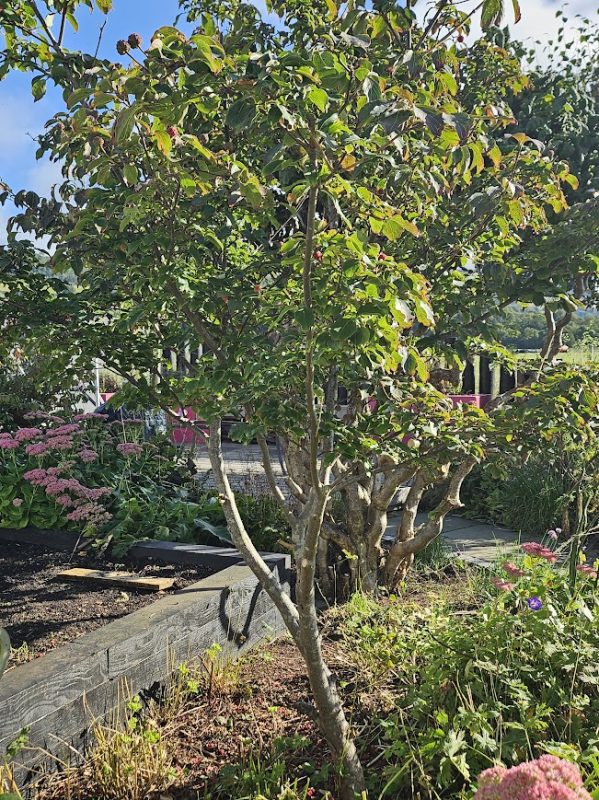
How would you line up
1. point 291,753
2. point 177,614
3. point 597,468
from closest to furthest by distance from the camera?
1. point 291,753
2. point 177,614
3. point 597,468

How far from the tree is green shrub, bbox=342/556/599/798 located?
0.24 m

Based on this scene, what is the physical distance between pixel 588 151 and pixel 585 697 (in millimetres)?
5072

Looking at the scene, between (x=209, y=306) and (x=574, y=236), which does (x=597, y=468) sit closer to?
(x=574, y=236)

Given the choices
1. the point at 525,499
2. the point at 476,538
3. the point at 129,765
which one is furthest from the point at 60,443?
the point at 525,499

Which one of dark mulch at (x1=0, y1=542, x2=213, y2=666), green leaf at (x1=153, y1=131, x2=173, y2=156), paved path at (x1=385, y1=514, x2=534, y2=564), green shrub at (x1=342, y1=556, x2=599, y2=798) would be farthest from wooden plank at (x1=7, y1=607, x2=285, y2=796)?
paved path at (x1=385, y1=514, x2=534, y2=564)

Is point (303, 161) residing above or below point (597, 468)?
above

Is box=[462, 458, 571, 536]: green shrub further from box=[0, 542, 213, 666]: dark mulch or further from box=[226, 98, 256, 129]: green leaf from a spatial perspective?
box=[226, 98, 256, 129]: green leaf

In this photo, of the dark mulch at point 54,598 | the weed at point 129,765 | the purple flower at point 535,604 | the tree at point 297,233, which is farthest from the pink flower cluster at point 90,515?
the purple flower at point 535,604

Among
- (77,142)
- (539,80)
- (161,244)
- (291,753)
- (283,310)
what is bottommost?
(291,753)

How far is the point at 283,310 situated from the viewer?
2.10 meters

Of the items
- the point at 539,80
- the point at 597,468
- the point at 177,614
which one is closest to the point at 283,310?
the point at 177,614

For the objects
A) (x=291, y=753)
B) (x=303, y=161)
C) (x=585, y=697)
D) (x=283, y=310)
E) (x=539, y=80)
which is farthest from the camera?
(x=539, y=80)

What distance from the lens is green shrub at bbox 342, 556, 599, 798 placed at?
7.18 ft

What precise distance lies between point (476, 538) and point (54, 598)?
12.1 feet
